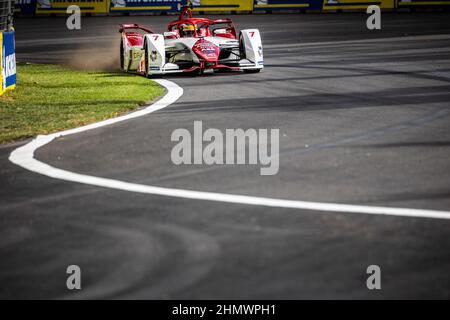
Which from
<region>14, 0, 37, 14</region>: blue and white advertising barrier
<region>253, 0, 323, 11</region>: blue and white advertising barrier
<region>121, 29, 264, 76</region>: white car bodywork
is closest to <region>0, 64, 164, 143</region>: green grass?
<region>121, 29, 264, 76</region>: white car bodywork

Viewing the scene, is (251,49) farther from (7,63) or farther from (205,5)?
(205,5)

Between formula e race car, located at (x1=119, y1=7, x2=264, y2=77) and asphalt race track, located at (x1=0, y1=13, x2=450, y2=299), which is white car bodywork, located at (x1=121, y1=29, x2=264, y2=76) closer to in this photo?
formula e race car, located at (x1=119, y1=7, x2=264, y2=77)

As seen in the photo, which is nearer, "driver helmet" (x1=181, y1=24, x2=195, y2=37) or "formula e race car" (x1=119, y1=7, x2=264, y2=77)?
"formula e race car" (x1=119, y1=7, x2=264, y2=77)

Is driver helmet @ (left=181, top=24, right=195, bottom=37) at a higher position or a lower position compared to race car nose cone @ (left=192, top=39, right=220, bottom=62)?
higher

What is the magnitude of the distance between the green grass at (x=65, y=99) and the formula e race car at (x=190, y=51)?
45cm

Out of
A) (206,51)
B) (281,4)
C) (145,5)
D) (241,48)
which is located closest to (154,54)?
(206,51)

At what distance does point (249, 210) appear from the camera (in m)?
6.96

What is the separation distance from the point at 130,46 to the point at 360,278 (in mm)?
14080

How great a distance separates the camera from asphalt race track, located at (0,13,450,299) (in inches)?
212

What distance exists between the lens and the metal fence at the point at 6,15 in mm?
16109

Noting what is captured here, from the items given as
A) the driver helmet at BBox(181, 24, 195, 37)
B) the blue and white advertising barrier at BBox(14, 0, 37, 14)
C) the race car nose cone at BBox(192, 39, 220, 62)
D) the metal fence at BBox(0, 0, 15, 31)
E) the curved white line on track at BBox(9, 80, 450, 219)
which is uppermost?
the metal fence at BBox(0, 0, 15, 31)

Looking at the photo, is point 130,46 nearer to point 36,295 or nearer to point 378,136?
point 378,136

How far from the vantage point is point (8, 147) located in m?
10.1
